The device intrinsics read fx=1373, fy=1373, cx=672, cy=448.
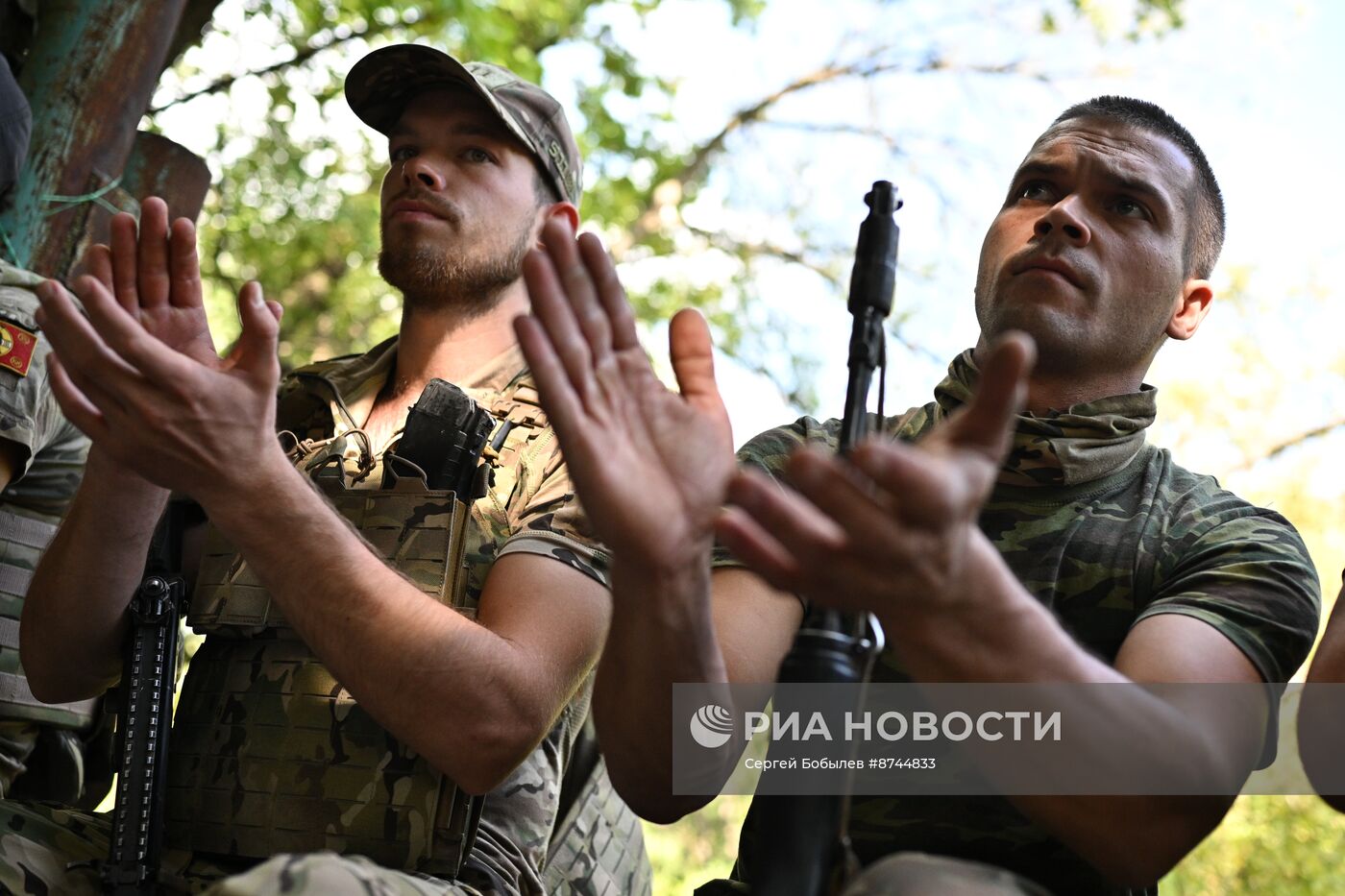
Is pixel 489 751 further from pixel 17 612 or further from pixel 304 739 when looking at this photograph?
pixel 17 612

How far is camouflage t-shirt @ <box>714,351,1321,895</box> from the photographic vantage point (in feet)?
6.77

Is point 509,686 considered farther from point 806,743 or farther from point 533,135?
point 533,135

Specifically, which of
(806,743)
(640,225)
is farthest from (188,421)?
(640,225)

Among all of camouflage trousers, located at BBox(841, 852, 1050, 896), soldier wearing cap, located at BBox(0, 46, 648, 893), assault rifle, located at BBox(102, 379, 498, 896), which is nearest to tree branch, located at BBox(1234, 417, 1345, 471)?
soldier wearing cap, located at BBox(0, 46, 648, 893)

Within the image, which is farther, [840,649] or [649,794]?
[649,794]

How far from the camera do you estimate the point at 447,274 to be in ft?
10.7

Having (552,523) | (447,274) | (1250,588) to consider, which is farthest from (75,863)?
(1250,588)

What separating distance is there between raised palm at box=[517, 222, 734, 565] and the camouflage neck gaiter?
0.80 meters

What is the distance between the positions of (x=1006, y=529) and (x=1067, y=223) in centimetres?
59

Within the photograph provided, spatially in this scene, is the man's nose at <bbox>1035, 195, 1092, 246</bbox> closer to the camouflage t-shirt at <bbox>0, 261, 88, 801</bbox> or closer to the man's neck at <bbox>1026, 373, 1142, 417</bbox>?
the man's neck at <bbox>1026, 373, 1142, 417</bbox>

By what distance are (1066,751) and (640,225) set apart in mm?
9452

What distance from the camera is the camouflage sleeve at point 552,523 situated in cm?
254

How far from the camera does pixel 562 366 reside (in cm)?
173

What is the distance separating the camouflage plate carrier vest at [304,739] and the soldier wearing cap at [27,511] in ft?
2.02
